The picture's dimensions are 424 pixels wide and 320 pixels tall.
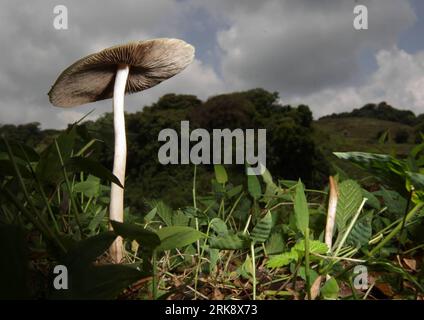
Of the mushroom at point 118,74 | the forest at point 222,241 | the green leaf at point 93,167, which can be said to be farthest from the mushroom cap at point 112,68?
the green leaf at point 93,167

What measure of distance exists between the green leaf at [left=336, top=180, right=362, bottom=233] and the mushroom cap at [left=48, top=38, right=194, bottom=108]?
0.75 m

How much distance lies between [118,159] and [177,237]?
62 cm

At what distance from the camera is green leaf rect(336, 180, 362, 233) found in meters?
0.50

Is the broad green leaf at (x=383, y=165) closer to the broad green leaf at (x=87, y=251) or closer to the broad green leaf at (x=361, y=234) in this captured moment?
the broad green leaf at (x=361, y=234)

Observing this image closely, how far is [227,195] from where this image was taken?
2.35 feet

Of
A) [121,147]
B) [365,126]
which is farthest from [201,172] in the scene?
[365,126]

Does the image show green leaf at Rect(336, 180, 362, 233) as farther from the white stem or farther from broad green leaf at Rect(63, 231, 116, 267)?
broad green leaf at Rect(63, 231, 116, 267)

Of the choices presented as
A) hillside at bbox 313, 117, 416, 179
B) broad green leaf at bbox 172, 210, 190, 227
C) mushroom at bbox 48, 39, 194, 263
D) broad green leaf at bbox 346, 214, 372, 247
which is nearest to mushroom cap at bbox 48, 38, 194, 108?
mushroom at bbox 48, 39, 194, 263

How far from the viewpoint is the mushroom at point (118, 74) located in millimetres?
1046

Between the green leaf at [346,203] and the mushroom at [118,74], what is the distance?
0.47 metres

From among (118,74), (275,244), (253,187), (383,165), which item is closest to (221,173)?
(253,187)
